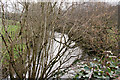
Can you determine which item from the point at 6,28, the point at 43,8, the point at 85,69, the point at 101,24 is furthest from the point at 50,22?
the point at 101,24

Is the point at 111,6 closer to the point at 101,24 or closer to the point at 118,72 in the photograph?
the point at 101,24

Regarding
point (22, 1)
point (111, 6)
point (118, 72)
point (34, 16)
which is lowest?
point (118, 72)

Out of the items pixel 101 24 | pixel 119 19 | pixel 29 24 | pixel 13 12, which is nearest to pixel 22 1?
pixel 13 12

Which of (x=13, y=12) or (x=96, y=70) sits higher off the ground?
(x=13, y=12)

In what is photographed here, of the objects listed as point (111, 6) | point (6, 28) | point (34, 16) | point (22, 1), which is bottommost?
point (6, 28)

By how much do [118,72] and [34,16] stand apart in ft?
7.30

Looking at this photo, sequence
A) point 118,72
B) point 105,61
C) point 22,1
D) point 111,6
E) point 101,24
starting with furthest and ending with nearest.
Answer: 1. point 111,6
2. point 101,24
3. point 105,61
4. point 118,72
5. point 22,1

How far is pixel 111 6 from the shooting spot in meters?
4.96

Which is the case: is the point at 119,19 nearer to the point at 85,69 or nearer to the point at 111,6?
the point at 111,6

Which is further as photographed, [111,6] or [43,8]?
[111,6]

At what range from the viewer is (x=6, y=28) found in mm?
1970

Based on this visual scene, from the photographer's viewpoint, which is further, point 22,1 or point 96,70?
point 96,70

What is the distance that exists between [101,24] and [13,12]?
354 centimetres

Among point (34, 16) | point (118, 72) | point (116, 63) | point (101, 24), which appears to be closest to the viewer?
point (34, 16)
